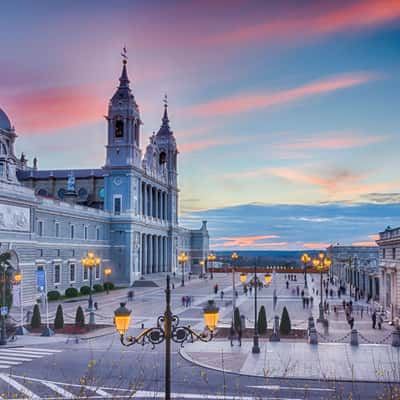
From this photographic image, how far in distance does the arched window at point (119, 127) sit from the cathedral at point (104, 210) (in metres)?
0.15

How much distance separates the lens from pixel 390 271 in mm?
48000

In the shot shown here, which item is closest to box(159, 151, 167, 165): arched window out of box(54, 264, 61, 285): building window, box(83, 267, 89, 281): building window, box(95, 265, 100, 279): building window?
box(95, 265, 100, 279): building window

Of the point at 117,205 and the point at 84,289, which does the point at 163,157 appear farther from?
the point at 84,289

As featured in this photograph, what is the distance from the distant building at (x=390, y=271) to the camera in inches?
1753

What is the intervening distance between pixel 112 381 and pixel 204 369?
4.71 metres

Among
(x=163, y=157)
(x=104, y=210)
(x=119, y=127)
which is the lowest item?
(x=104, y=210)

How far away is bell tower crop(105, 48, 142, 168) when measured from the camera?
83.1m

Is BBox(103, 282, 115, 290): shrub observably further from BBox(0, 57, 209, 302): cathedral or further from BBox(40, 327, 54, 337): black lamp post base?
BBox(40, 327, 54, 337): black lamp post base

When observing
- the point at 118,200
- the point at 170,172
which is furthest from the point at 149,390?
the point at 170,172

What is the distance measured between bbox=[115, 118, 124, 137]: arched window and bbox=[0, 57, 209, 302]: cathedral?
0.15 meters

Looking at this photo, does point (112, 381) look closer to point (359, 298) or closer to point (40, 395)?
point (40, 395)

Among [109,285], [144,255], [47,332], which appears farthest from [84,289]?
[47,332]

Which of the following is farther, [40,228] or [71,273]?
[71,273]

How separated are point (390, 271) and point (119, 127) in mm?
49400
